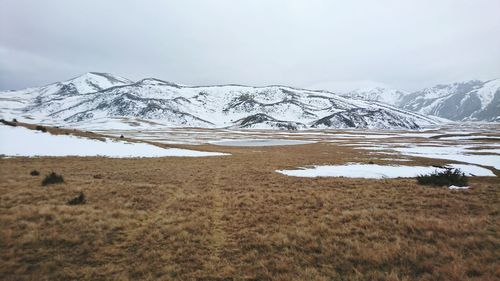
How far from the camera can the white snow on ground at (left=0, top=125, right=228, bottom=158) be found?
32938mm

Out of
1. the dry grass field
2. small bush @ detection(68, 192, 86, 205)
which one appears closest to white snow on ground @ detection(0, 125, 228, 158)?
the dry grass field

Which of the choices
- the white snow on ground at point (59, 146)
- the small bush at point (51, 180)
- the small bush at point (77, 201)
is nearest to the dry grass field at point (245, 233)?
the small bush at point (51, 180)

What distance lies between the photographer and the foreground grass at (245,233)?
8.29 metres

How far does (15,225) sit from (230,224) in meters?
7.98

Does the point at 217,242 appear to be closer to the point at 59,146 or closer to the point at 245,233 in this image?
the point at 245,233

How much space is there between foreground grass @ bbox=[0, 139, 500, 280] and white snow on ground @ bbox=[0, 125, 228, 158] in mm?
16801

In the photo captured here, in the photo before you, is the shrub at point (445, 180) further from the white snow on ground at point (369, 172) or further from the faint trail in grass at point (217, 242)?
the faint trail in grass at point (217, 242)

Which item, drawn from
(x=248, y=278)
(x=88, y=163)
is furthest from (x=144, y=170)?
(x=248, y=278)

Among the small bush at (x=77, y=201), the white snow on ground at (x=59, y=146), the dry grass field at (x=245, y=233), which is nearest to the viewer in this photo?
the dry grass field at (x=245, y=233)

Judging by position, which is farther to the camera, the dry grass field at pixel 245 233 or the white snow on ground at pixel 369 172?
the white snow on ground at pixel 369 172

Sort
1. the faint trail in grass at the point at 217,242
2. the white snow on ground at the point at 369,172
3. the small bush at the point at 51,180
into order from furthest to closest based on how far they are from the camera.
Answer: the white snow on ground at the point at 369,172 → the small bush at the point at 51,180 → the faint trail in grass at the point at 217,242

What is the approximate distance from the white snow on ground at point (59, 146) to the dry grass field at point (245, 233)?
16414 mm

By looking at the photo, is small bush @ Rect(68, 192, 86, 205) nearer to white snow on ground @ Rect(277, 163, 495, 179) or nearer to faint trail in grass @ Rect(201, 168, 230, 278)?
faint trail in grass @ Rect(201, 168, 230, 278)

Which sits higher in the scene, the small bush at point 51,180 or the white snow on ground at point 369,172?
the small bush at point 51,180
